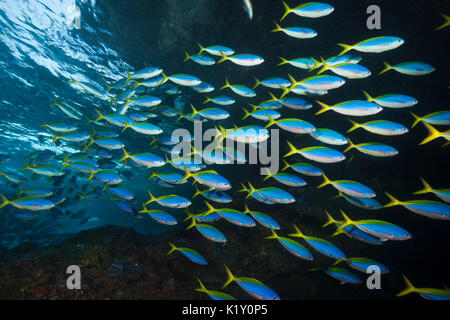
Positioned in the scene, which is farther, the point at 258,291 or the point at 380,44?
the point at 380,44

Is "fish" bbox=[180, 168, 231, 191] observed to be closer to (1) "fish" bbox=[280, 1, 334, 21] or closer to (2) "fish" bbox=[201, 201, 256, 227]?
(2) "fish" bbox=[201, 201, 256, 227]

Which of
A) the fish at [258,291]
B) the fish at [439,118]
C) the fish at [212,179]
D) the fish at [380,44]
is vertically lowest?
the fish at [258,291]

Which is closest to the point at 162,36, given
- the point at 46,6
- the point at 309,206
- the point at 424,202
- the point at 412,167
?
the point at 46,6

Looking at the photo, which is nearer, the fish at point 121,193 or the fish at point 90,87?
the fish at point 121,193

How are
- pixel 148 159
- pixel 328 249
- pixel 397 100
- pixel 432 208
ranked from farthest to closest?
pixel 148 159 → pixel 397 100 → pixel 328 249 → pixel 432 208

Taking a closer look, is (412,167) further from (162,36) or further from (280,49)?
(162,36)

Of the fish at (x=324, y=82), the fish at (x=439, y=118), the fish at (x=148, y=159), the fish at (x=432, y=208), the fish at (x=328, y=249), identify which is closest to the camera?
the fish at (x=432, y=208)

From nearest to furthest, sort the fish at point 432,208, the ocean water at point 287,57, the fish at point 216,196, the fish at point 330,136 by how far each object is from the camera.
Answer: the fish at point 432,208 → the fish at point 330,136 → the fish at point 216,196 → the ocean water at point 287,57

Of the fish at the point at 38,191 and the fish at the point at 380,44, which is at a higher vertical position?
the fish at the point at 380,44

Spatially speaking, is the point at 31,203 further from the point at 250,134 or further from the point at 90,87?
the point at 250,134

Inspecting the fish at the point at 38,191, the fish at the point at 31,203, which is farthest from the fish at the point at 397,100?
the fish at the point at 38,191

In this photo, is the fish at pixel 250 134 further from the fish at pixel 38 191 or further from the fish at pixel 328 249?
the fish at pixel 38 191

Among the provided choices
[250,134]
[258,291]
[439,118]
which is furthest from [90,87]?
[439,118]

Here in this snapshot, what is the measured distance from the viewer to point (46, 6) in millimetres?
7684
